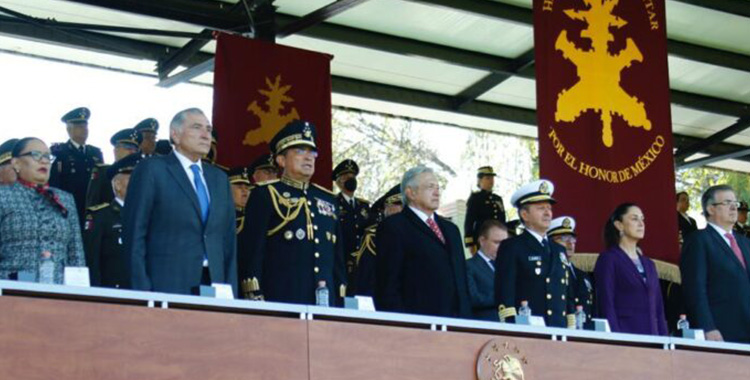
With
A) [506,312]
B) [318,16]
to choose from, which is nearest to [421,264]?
[506,312]

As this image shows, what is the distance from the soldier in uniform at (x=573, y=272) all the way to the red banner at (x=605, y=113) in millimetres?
297

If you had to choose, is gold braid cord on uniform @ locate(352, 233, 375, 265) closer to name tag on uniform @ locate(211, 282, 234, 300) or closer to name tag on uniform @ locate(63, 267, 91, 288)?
name tag on uniform @ locate(211, 282, 234, 300)

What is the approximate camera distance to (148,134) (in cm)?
759

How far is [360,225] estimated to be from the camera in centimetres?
804

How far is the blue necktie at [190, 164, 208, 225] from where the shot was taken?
4750mm

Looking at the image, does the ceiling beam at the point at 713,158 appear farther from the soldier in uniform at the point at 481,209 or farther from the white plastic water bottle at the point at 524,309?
the white plastic water bottle at the point at 524,309

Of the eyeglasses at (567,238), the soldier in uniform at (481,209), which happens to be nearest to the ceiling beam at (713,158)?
the soldier in uniform at (481,209)

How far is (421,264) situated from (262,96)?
11.7 ft

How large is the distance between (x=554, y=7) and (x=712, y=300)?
2.44 metres

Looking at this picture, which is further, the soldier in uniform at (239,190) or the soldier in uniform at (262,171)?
the soldier in uniform at (262,171)

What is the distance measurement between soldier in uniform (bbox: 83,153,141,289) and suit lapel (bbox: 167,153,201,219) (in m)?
1.34

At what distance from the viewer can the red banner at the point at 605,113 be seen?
758 cm

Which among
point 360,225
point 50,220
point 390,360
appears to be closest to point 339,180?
point 360,225

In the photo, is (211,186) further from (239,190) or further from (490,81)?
(490,81)
